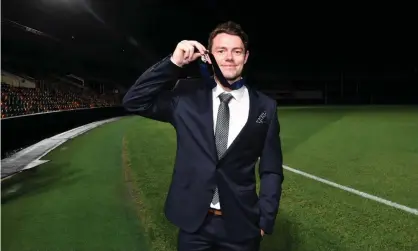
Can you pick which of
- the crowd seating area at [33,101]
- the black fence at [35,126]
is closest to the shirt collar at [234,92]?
the black fence at [35,126]

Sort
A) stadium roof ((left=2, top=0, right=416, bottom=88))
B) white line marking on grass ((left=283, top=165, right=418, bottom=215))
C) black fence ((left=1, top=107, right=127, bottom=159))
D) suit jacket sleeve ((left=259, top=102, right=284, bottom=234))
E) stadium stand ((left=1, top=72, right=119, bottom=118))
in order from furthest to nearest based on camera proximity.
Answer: stadium roof ((left=2, top=0, right=416, bottom=88)) < stadium stand ((left=1, top=72, right=119, bottom=118)) < black fence ((left=1, top=107, right=127, bottom=159)) < white line marking on grass ((left=283, top=165, right=418, bottom=215)) < suit jacket sleeve ((left=259, top=102, right=284, bottom=234))

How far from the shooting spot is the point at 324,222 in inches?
223

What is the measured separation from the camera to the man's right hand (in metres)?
2.21

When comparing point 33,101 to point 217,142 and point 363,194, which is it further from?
point 217,142

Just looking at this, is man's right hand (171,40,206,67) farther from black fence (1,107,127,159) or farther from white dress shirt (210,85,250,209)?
black fence (1,107,127,159)

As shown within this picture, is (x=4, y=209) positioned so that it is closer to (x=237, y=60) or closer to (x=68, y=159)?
(x=68, y=159)

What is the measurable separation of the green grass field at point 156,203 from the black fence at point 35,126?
128cm

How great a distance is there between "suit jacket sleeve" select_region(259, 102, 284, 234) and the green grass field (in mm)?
2587

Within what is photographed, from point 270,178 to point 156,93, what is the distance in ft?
2.64

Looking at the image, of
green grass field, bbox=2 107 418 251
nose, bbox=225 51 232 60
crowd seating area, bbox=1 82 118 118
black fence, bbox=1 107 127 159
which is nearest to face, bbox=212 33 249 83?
nose, bbox=225 51 232 60

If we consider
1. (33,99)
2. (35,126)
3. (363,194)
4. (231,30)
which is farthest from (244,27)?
(231,30)

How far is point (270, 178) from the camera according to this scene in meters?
2.47

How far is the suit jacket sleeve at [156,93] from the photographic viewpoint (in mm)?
2305

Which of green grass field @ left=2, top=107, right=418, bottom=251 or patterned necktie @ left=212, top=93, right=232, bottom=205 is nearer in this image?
patterned necktie @ left=212, top=93, right=232, bottom=205
